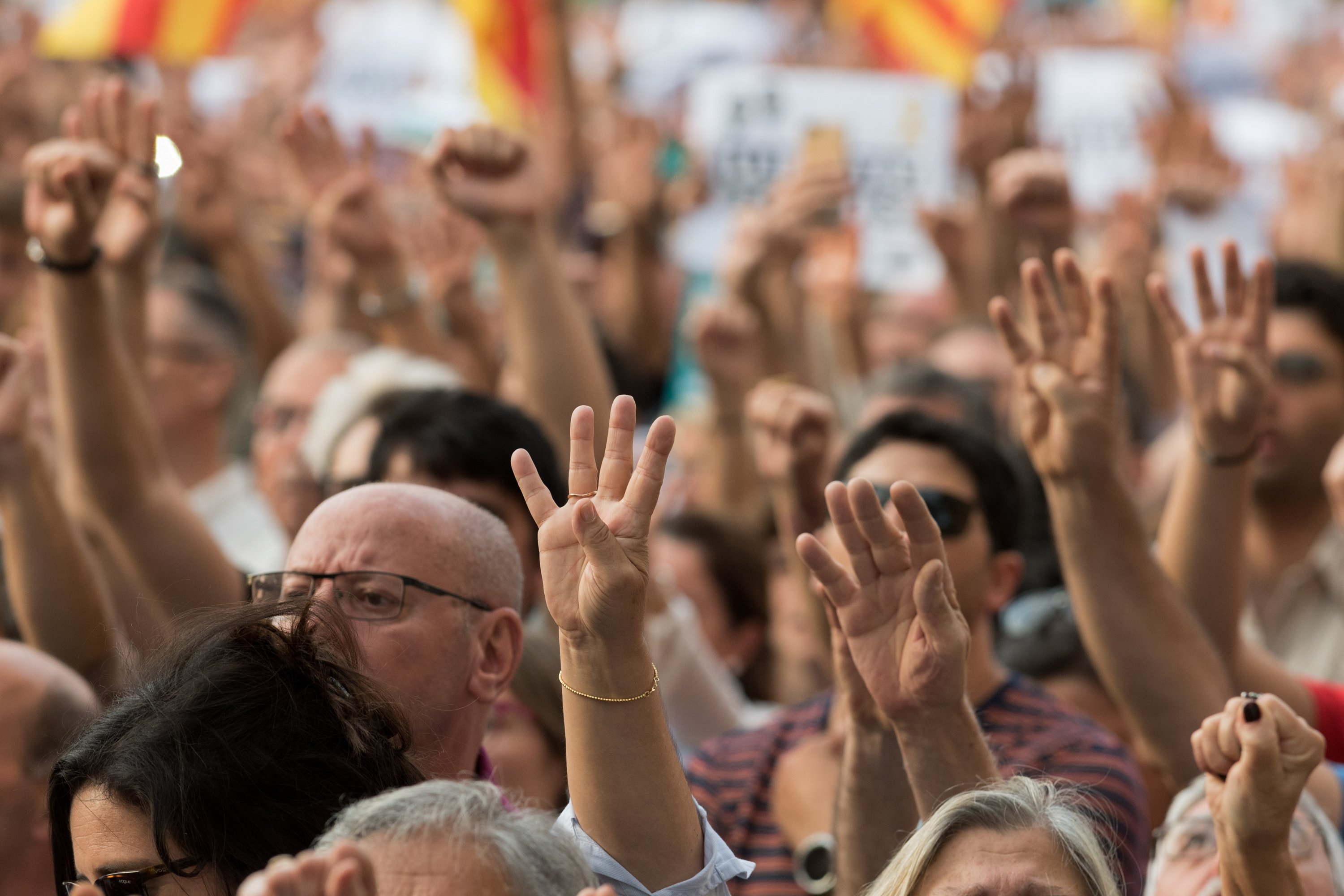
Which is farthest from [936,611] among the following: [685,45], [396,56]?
[396,56]

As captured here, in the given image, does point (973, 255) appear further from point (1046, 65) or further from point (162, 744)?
point (162, 744)

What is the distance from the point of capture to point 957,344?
538cm

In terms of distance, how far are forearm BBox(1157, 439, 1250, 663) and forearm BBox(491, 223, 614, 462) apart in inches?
52.4

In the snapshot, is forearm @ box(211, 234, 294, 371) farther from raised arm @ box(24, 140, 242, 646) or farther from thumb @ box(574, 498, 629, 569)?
thumb @ box(574, 498, 629, 569)

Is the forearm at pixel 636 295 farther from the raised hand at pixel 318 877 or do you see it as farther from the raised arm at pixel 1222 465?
the raised hand at pixel 318 877

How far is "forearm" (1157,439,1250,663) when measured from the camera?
3076mm

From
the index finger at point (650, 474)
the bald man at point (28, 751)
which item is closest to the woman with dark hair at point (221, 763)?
the index finger at point (650, 474)

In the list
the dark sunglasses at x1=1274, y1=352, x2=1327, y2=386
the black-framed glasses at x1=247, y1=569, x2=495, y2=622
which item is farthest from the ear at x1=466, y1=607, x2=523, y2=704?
the dark sunglasses at x1=1274, y1=352, x2=1327, y2=386

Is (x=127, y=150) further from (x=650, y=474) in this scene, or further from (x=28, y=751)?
(x=650, y=474)

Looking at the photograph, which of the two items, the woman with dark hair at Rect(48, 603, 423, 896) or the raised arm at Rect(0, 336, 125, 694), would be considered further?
the raised arm at Rect(0, 336, 125, 694)

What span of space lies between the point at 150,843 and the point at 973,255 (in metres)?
4.57

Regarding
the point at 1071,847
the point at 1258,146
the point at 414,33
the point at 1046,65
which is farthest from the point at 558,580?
the point at 414,33

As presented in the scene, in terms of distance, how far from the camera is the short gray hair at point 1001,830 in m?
2.02

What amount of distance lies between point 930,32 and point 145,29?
382cm
